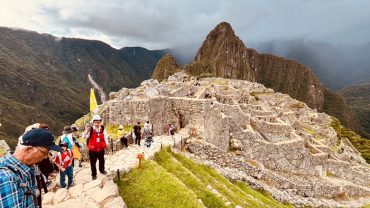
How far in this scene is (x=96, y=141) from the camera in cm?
1218

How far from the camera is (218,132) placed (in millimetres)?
24906

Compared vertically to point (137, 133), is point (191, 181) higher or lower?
lower

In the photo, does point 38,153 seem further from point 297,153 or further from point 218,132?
point 297,153

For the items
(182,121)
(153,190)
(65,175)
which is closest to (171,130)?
(182,121)

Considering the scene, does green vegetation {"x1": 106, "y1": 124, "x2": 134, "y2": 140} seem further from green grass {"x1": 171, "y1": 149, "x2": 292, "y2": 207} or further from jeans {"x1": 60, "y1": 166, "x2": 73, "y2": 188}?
jeans {"x1": 60, "y1": 166, "x2": 73, "y2": 188}

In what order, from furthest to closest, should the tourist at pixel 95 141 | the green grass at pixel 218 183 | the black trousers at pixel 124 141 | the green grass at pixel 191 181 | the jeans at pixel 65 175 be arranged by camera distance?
the black trousers at pixel 124 141 → the green grass at pixel 218 183 → the green grass at pixel 191 181 → the tourist at pixel 95 141 → the jeans at pixel 65 175

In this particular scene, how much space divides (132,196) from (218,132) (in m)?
14.3

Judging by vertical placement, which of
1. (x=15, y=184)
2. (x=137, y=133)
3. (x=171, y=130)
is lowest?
(x=171, y=130)

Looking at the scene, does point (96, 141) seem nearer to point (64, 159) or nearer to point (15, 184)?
point (64, 159)

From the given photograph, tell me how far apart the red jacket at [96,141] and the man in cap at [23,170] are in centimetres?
627

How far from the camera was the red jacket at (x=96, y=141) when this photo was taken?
12.1 m

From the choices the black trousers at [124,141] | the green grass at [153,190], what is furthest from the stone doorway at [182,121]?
the green grass at [153,190]

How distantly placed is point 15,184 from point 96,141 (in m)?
7.37

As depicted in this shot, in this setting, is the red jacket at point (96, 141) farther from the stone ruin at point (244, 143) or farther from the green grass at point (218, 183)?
the stone ruin at point (244, 143)
